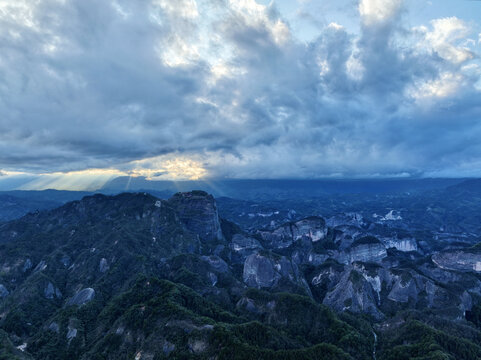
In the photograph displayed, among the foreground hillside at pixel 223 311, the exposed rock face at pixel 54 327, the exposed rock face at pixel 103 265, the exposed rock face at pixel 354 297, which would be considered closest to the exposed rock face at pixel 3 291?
the foreground hillside at pixel 223 311

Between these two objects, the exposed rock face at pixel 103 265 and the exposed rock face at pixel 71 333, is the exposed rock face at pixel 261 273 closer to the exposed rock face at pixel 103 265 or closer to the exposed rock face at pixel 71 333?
the exposed rock face at pixel 103 265

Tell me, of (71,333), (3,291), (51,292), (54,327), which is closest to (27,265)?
(3,291)

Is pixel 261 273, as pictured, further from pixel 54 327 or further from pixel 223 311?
pixel 54 327

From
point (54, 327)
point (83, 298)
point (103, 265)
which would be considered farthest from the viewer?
point (103, 265)

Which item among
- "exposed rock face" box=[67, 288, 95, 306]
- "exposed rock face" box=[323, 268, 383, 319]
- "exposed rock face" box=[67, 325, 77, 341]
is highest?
"exposed rock face" box=[67, 288, 95, 306]

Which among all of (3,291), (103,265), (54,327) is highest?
(103,265)

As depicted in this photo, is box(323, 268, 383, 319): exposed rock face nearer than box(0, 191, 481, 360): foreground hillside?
No

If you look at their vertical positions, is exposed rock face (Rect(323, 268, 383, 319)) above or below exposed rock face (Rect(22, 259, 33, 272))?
below

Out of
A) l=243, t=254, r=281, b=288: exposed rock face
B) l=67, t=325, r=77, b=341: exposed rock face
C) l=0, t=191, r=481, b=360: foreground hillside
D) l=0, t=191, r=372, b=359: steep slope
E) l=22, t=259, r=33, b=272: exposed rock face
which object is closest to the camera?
l=0, t=191, r=372, b=359: steep slope

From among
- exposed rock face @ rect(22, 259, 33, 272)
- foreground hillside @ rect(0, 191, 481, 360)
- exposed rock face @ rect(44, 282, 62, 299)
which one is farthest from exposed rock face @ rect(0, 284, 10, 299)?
exposed rock face @ rect(44, 282, 62, 299)

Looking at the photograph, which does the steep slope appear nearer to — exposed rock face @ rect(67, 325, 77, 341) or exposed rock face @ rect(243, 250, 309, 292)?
exposed rock face @ rect(67, 325, 77, 341)

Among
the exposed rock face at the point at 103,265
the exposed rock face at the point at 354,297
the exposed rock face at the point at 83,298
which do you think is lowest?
the exposed rock face at the point at 354,297

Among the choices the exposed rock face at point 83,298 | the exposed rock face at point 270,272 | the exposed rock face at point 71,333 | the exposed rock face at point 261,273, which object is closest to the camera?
the exposed rock face at point 71,333
